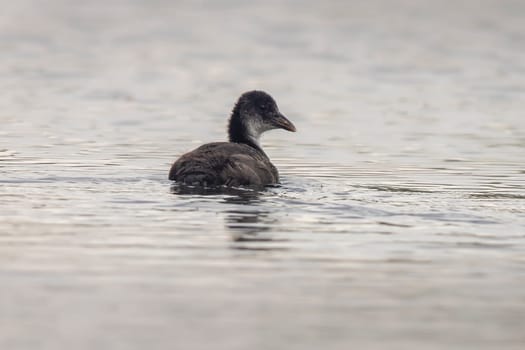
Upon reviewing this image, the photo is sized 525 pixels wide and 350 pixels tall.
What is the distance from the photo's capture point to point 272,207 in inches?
587

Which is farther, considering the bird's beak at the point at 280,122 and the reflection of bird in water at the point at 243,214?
the bird's beak at the point at 280,122

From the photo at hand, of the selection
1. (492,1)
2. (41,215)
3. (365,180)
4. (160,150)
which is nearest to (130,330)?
(41,215)

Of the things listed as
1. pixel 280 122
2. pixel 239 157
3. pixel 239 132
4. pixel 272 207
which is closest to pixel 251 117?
pixel 239 132

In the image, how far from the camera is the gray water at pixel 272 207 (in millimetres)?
9453

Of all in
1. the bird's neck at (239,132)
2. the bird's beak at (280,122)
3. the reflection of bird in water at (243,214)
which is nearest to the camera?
the reflection of bird in water at (243,214)

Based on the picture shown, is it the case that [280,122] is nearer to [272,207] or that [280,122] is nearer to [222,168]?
[222,168]

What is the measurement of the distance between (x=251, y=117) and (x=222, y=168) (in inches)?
116

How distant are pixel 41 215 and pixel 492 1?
40.0m

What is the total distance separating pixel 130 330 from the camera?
357 inches

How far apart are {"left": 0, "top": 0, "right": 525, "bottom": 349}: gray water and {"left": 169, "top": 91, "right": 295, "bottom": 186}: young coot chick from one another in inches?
12.9

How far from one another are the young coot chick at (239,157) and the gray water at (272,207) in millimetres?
327

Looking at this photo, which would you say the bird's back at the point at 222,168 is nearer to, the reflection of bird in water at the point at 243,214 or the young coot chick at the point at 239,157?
the young coot chick at the point at 239,157

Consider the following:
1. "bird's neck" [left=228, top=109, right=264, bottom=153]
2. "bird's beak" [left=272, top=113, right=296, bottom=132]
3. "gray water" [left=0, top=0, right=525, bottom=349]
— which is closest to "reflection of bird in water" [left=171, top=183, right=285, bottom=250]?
"gray water" [left=0, top=0, right=525, bottom=349]

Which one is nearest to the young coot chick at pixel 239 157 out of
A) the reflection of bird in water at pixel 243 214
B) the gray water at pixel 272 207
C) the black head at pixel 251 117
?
the black head at pixel 251 117
